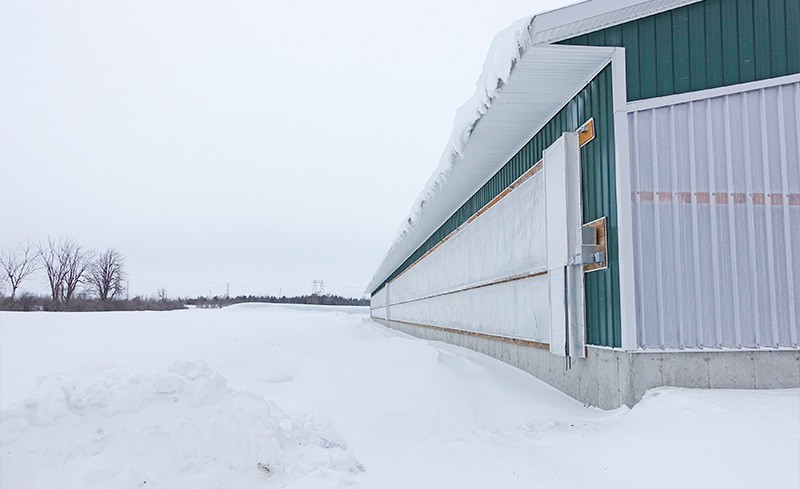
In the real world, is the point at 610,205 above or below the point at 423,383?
above

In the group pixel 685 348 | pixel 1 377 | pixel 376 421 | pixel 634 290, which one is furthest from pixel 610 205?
pixel 1 377

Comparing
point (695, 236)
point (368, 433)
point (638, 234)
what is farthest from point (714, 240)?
point (368, 433)

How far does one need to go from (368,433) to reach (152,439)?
2.29 m

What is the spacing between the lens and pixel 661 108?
22.1 ft

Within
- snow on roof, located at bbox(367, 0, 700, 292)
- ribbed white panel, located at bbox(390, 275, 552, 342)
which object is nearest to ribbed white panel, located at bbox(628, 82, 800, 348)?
snow on roof, located at bbox(367, 0, 700, 292)

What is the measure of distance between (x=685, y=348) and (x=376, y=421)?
352 cm

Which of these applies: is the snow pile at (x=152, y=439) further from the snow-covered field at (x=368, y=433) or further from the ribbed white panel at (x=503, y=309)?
the ribbed white panel at (x=503, y=309)

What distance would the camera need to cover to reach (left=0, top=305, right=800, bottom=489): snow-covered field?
4633mm

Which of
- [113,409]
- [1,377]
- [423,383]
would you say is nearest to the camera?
[113,409]

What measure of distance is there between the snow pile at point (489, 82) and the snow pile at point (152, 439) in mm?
4846

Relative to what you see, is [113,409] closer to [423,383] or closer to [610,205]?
[423,383]

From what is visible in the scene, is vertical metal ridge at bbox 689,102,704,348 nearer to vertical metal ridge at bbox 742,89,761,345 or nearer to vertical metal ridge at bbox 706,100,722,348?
vertical metal ridge at bbox 706,100,722,348

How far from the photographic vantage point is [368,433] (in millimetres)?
6414

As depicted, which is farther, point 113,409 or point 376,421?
point 376,421
